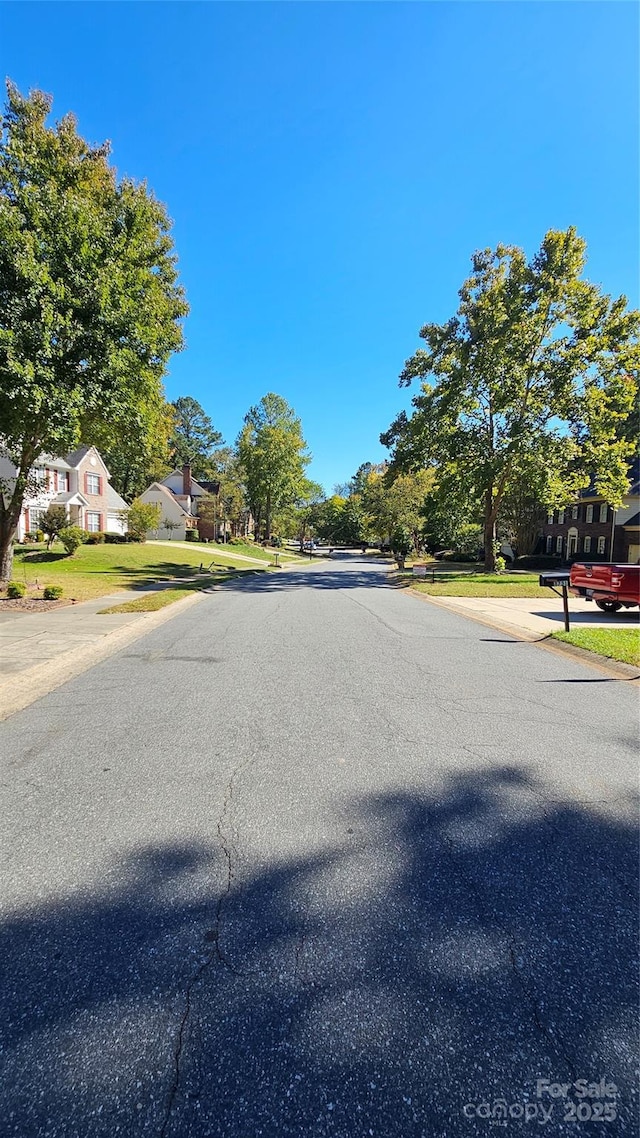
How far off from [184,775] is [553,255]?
92.0 ft

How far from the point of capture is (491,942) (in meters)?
2.20

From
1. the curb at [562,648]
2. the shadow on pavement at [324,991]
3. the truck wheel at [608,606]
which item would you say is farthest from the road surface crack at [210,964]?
the truck wheel at [608,606]

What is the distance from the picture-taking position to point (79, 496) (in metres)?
38.5

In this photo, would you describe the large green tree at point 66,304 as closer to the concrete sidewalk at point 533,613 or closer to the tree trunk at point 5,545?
the tree trunk at point 5,545

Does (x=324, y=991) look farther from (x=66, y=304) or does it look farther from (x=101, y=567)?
(x=101, y=567)

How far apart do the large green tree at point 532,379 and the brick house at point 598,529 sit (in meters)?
8.83

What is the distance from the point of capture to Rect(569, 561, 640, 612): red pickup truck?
11352 mm

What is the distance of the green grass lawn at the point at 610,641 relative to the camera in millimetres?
7622

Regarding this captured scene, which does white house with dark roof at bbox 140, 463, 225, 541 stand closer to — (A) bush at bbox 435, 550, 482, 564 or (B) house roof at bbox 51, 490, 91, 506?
(B) house roof at bbox 51, 490, 91, 506

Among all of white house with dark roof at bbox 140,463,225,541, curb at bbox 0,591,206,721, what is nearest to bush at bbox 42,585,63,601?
curb at bbox 0,591,206,721

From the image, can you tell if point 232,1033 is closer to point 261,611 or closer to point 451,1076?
point 451,1076

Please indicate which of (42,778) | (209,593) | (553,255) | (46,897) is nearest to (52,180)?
(209,593)

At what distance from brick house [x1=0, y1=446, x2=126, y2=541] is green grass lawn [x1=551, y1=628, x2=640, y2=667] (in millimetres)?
30056

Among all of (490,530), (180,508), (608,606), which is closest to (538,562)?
(490,530)
